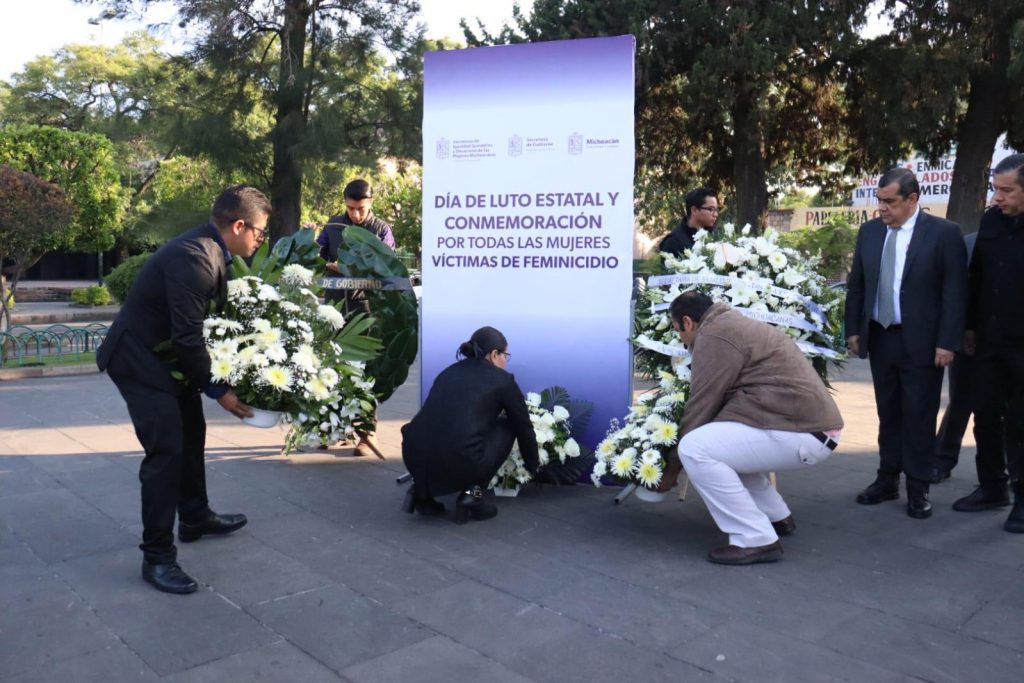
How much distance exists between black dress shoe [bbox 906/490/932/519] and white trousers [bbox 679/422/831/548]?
3.76ft

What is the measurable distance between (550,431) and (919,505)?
6.76 ft

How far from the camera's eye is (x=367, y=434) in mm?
6480

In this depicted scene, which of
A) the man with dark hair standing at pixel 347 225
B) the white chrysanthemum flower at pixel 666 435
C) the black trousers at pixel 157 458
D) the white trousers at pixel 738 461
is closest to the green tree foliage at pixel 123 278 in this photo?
A: the man with dark hair standing at pixel 347 225

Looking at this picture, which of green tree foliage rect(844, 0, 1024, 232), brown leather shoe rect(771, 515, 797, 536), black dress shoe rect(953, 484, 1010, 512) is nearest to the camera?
brown leather shoe rect(771, 515, 797, 536)

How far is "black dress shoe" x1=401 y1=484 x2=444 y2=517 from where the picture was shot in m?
4.95

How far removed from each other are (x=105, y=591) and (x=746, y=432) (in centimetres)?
290

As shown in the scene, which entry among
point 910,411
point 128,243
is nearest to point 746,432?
point 910,411

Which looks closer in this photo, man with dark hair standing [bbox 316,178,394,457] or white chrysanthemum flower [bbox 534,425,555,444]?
white chrysanthemum flower [bbox 534,425,555,444]

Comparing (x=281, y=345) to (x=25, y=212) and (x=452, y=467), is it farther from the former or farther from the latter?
(x=25, y=212)

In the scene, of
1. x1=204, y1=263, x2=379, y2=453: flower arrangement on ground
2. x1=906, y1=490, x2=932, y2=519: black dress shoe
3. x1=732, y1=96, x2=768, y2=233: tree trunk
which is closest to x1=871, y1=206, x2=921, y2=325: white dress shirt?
x1=906, y1=490, x2=932, y2=519: black dress shoe

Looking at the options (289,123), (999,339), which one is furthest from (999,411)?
(289,123)

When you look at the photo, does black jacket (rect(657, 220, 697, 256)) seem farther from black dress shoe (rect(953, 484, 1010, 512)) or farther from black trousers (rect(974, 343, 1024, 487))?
black dress shoe (rect(953, 484, 1010, 512))

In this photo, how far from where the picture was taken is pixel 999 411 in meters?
4.99

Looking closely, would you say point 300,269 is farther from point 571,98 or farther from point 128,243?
point 128,243
